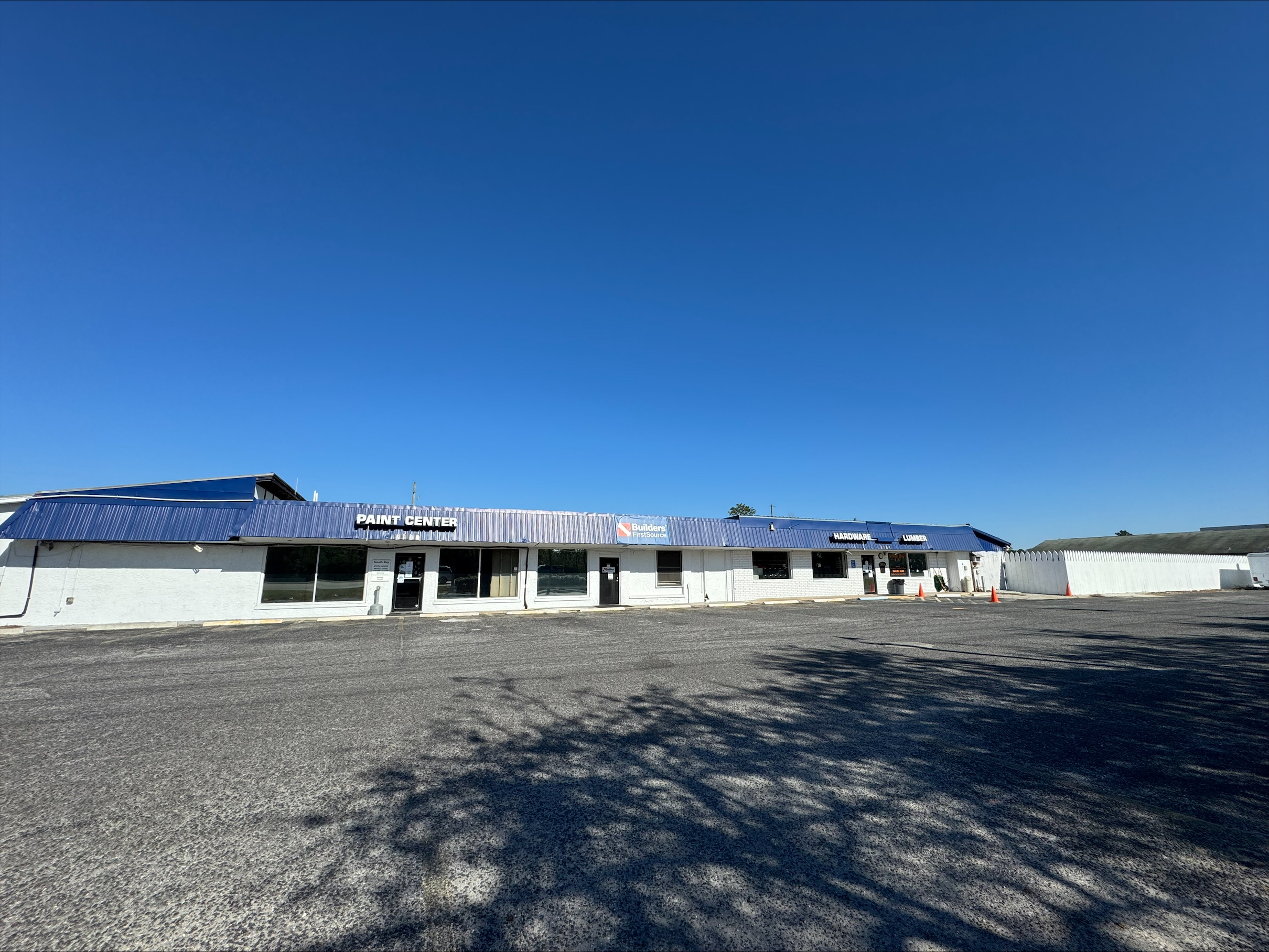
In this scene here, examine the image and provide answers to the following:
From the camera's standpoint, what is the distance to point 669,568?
94.0 feet

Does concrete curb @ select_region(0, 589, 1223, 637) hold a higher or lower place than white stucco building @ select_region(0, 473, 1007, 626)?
lower

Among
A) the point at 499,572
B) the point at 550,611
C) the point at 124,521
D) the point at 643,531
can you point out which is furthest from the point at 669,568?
the point at 124,521

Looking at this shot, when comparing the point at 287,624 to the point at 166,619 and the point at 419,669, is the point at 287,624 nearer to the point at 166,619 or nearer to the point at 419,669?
the point at 166,619

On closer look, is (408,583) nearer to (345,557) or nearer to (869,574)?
(345,557)

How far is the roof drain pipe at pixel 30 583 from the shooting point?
19.5 metres

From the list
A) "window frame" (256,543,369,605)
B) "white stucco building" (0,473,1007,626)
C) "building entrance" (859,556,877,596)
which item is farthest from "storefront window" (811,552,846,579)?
"window frame" (256,543,369,605)

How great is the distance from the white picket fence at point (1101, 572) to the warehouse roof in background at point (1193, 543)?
14.8 m

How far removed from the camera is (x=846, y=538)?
104 ft

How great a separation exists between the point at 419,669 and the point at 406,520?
13.1 metres

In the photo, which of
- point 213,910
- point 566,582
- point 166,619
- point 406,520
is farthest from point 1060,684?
point 166,619

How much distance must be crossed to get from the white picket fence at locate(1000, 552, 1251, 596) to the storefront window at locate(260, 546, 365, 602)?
1577 inches

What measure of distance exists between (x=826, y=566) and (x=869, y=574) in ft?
10.6

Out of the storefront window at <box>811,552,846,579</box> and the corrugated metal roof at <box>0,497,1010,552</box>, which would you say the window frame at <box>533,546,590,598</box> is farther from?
the storefront window at <box>811,552,846,579</box>

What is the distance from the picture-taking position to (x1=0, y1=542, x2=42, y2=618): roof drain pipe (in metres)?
19.5
